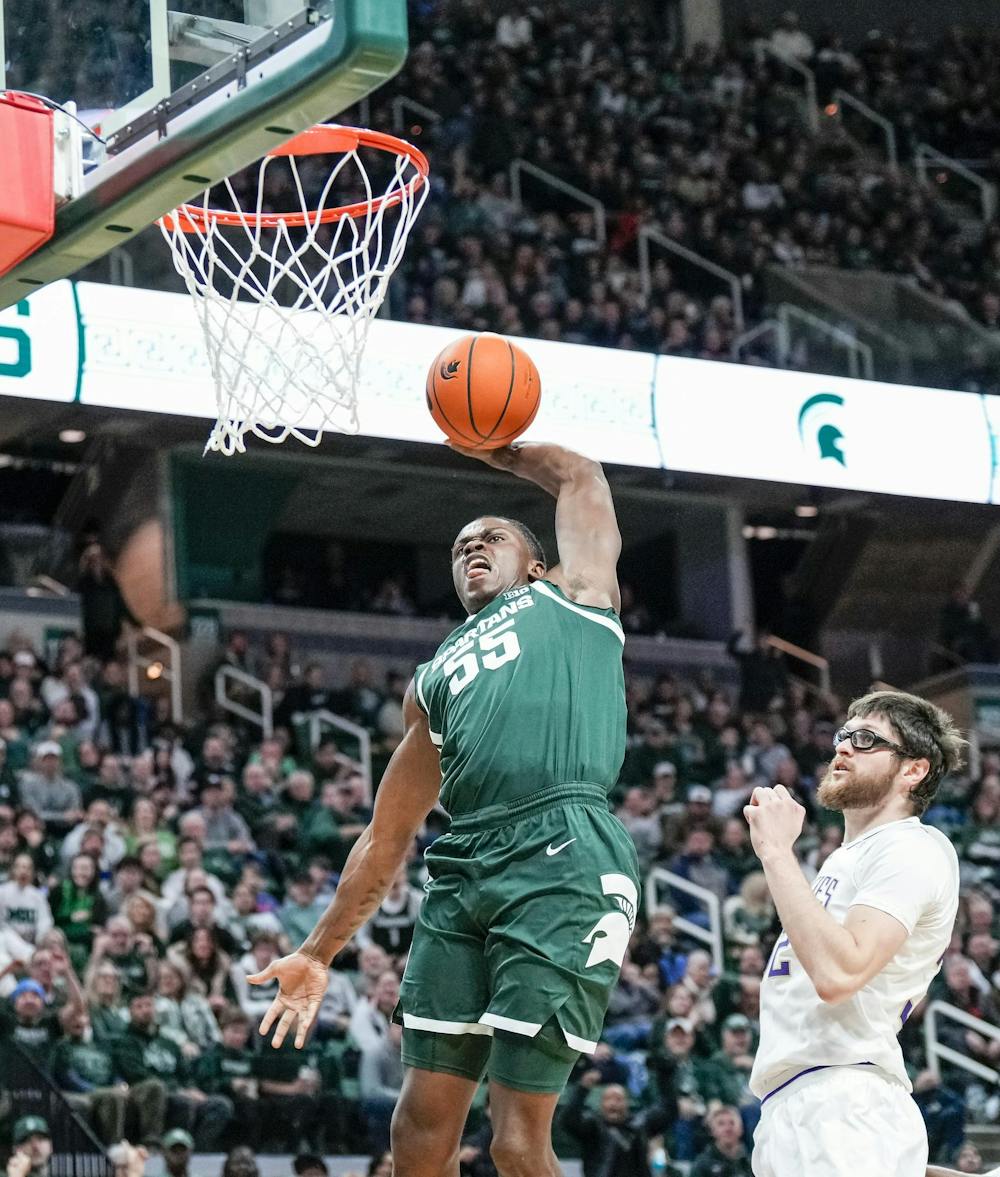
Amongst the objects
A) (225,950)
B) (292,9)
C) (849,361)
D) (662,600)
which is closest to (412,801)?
(292,9)

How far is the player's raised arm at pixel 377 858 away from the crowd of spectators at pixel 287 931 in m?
4.81

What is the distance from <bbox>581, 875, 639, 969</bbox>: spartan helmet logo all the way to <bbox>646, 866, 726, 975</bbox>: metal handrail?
8100 mm

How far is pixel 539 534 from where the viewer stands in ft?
64.6

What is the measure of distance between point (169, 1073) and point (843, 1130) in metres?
6.42

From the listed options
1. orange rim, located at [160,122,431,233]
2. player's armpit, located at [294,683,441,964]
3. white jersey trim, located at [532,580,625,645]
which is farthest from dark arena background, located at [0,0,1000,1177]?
player's armpit, located at [294,683,441,964]

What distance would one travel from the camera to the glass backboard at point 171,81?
4.28m

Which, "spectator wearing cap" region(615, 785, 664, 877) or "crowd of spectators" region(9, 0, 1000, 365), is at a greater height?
"crowd of spectators" region(9, 0, 1000, 365)

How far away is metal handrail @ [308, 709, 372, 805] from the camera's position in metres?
15.0

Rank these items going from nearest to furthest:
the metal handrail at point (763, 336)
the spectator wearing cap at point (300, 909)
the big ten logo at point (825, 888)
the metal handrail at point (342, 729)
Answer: the big ten logo at point (825, 888) < the spectator wearing cap at point (300, 909) < the metal handrail at point (342, 729) < the metal handrail at point (763, 336)

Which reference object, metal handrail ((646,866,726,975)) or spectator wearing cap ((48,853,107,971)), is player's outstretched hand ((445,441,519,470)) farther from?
metal handrail ((646,866,726,975))

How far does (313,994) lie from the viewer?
4.95m

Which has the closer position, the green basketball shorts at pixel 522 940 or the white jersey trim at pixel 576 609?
the green basketball shorts at pixel 522 940

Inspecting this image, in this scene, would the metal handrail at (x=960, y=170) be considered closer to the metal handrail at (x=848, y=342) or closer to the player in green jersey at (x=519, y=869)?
the metal handrail at (x=848, y=342)

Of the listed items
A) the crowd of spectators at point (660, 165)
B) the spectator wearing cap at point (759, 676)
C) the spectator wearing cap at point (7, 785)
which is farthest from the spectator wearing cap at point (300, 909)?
the spectator wearing cap at point (759, 676)
